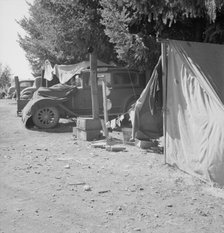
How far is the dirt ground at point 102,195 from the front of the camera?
4.27 meters

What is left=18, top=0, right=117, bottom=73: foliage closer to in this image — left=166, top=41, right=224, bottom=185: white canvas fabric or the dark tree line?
the dark tree line

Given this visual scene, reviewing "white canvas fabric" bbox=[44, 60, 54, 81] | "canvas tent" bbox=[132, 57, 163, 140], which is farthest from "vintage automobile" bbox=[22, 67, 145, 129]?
"canvas tent" bbox=[132, 57, 163, 140]

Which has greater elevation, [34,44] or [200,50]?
[34,44]

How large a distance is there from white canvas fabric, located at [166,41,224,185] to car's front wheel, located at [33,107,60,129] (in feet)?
21.9

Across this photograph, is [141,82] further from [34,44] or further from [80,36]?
[34,44]

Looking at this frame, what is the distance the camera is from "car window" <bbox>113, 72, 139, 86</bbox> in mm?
13625

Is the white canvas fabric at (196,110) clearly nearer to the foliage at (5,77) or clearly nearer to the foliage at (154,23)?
the foliage at (154,23)

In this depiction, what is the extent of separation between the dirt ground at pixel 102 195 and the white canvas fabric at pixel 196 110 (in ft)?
1.02

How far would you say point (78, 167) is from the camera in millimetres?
7191

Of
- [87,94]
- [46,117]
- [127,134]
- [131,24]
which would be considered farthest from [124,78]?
[131,24]

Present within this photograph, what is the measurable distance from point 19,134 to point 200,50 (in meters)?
7.07

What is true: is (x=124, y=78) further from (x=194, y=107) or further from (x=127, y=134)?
(x=194, y=107)

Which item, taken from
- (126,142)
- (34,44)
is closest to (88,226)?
(126,142)

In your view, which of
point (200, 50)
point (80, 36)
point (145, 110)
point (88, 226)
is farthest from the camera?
point (80, 36)
